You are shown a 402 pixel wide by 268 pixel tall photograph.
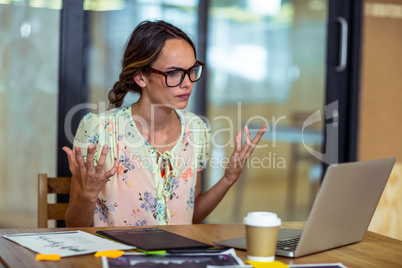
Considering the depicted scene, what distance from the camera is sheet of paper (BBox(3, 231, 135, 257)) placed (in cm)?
117

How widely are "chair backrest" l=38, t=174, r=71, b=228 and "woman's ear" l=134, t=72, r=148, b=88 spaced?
41 centimetres

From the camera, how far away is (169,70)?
1907 mm

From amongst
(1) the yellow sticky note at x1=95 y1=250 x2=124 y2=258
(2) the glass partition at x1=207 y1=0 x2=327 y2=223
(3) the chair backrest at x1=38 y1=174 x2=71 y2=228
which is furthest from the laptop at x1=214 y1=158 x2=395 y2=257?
(2) the glass partition at x1=207 y1=0 x2=327 y2=223

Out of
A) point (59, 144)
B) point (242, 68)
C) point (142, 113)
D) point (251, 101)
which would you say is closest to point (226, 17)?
point (242, 68)

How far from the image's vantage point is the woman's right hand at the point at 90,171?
1.50m

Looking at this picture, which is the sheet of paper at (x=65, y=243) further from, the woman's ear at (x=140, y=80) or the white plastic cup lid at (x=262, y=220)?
the woman's ear at (x=140, y=80)

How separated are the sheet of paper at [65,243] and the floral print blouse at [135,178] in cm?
Answer: 55

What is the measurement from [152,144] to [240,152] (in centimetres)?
39

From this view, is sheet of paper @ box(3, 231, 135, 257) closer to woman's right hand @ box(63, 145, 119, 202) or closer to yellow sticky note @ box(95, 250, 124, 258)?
yellow sticky note @ box(95, 250, 124, 258)

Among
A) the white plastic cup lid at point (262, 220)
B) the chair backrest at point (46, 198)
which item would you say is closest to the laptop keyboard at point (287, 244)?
the white plastic cup lid at point (262, 220)
